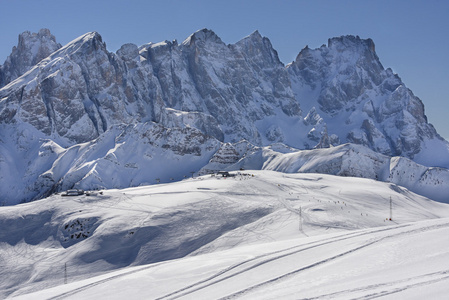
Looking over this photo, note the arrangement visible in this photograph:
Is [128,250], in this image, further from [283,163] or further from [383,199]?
[283,163]

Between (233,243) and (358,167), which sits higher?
(358,167)

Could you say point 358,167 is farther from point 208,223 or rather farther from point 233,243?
point 233,243

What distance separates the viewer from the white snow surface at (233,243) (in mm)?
28438

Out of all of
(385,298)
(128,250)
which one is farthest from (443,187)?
(385,298)

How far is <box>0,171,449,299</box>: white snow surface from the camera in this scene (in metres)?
28.4

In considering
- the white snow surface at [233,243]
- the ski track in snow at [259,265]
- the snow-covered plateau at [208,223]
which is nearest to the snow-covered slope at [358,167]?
the snow-covered plateau at [208,223]

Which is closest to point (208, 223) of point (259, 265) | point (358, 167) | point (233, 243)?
point (233, 243)

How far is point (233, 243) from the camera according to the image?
6194 cm

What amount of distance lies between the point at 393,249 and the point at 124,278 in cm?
2096

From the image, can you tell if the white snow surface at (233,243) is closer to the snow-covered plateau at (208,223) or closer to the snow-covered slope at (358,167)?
the snow-covered plateau at (208,223)

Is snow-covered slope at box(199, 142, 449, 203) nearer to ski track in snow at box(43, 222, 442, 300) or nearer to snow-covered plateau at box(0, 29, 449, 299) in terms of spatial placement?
snow-covered plateau at box(0, 29, 449, 299)

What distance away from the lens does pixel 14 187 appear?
16100cm

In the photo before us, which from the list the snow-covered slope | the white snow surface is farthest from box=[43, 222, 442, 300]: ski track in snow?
the snow-covered slope

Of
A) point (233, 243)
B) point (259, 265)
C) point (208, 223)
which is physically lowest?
point (233, 243)
